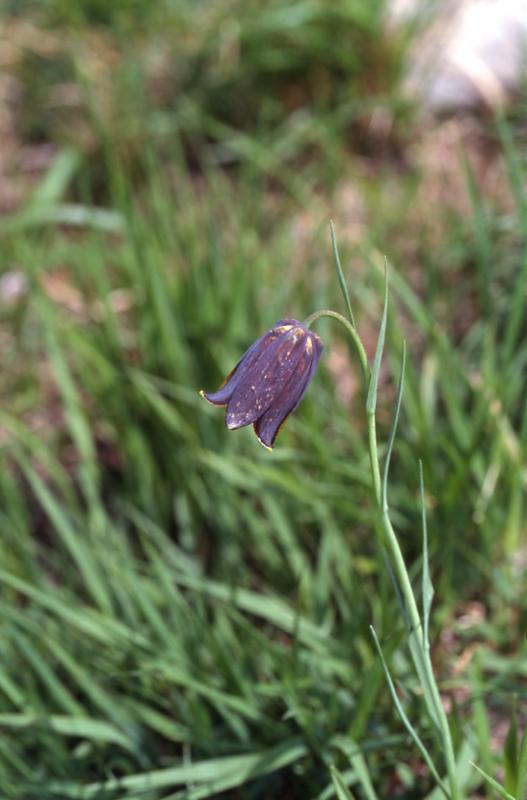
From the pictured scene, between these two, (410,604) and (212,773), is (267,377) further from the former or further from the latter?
(212,773)

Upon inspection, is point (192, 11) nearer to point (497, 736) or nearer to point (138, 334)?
point (138, 334)

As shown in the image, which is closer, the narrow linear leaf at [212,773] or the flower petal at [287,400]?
the flower petal at [287,400]

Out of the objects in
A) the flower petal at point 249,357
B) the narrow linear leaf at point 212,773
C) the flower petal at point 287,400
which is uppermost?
the flower petal at point 249,357

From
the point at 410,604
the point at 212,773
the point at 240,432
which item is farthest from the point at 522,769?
the point at 240,432

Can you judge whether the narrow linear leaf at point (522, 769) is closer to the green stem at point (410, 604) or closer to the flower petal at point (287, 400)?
the green stem at point (410, 604)

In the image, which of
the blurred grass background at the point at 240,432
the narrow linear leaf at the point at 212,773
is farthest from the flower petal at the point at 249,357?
the narrow linear leaf at the point at 212,773

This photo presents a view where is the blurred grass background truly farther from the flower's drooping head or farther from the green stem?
the flower's drooping head

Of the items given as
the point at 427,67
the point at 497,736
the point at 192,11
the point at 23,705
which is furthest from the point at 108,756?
the point at 192,11
